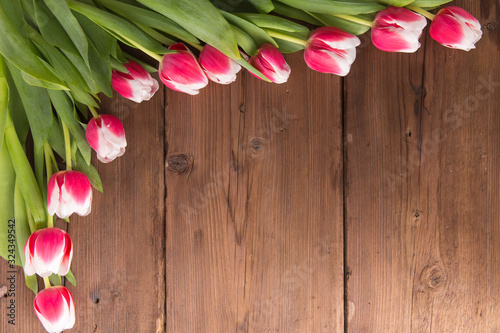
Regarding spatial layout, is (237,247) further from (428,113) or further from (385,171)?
(428,113)

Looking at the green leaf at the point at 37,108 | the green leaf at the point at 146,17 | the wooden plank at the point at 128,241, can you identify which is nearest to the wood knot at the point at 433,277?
A: the wooden plank at the point at 128,241

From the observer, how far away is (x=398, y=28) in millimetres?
599

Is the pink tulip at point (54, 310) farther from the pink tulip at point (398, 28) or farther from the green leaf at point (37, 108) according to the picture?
the pink tulip at point (398, 28)

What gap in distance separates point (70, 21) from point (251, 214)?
395mm

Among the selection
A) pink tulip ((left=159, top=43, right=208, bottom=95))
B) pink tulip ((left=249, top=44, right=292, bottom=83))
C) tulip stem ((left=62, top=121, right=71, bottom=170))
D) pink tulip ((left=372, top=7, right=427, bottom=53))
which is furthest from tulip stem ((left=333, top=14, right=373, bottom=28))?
tulip stem ((left=62, top=121, right=71, bottom=170))

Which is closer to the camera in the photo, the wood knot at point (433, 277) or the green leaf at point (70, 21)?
the green leaf at point (70, 21)

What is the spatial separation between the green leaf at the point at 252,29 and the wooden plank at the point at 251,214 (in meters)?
0.10

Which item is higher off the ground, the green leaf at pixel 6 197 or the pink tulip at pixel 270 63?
the pink tulip at pixel 270 63

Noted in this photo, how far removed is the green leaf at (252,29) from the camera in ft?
1.98

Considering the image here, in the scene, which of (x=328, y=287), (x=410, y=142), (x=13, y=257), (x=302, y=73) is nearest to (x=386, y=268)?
(x=328, y=287)

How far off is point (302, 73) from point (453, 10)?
0.78 ft

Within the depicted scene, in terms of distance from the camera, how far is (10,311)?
73 cm

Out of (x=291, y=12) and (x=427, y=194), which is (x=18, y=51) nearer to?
(x=291, y=12)

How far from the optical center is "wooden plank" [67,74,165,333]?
0.72 metres
